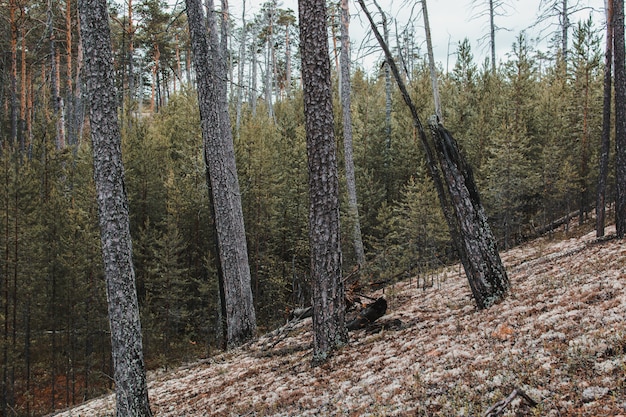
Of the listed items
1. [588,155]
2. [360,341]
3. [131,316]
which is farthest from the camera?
[588,155]

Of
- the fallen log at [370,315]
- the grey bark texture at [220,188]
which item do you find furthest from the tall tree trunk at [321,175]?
the grey bark texture at [220,188]

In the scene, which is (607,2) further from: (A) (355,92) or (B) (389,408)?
(A) (355,92)

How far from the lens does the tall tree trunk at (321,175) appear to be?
586cm

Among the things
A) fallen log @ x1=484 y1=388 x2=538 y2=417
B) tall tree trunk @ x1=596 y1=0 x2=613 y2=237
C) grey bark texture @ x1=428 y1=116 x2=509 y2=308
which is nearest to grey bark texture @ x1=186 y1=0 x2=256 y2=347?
grey bark texture @ x1=428 y1=116 x2=509 y2=308

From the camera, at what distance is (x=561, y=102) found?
718 inches

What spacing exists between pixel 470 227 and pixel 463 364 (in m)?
2.79

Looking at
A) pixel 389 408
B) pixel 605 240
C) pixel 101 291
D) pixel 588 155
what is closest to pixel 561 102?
pixel 588 155

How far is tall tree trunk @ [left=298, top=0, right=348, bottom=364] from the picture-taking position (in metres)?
5.86

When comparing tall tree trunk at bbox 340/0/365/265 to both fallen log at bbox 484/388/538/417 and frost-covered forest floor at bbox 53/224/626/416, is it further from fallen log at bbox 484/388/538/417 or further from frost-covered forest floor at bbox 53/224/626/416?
fallen log at bbox 484/388/538/417

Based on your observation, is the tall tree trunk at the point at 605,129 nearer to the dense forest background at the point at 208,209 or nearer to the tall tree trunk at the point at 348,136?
the dense forest background at the point at 208,209

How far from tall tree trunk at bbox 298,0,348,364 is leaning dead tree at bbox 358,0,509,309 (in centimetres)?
107

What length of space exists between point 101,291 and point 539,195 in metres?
18.1

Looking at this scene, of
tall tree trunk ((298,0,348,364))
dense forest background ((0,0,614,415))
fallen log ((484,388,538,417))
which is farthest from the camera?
dense forest background ((0,0,614,415))

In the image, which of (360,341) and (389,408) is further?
(360,341)
